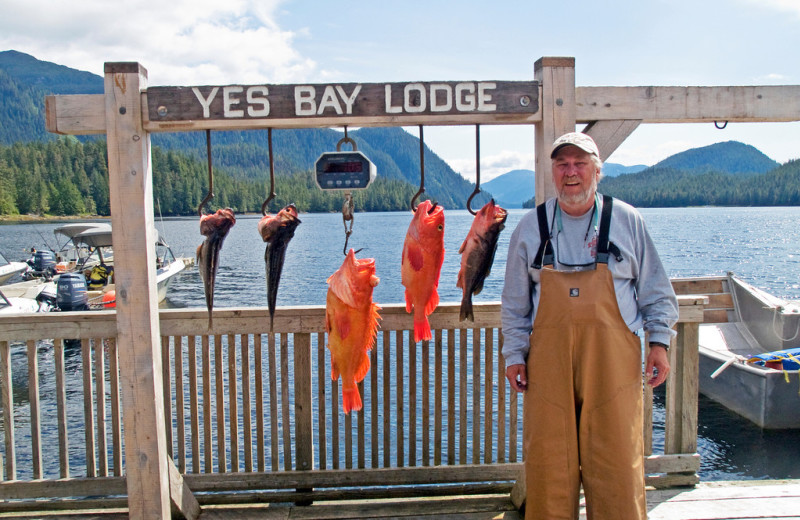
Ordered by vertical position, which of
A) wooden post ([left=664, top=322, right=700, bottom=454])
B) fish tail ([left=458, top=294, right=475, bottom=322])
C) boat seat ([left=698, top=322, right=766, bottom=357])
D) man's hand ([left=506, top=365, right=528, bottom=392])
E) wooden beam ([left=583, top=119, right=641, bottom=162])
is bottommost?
boat seat ([left=698, top=322, right=766, bottom=357])

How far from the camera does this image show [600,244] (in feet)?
7.76

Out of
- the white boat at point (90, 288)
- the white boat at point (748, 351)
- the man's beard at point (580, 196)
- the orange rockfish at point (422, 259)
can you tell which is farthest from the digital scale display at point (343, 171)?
the white boat at point (90, 288)

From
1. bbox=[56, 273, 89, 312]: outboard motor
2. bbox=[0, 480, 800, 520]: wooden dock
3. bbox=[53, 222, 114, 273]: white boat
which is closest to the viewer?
bbox=[0, 480, 800, 520]: wooden dock

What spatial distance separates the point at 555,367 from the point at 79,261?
22.0 meters

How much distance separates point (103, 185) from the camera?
9094cm

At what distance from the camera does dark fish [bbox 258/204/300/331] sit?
2.88 m

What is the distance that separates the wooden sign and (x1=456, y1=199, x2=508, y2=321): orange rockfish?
1.53ft

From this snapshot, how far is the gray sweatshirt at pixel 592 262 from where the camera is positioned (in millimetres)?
2377

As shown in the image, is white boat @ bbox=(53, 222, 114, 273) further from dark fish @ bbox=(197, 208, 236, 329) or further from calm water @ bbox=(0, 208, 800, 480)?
dark fish @ bbox=(197, 208, 236, 329)

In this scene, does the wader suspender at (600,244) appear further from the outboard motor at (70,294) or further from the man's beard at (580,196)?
the outboard motor at (70,294)

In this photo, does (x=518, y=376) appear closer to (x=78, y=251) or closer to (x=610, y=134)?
(x=610, y=134)

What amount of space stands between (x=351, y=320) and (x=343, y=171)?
0.70 m

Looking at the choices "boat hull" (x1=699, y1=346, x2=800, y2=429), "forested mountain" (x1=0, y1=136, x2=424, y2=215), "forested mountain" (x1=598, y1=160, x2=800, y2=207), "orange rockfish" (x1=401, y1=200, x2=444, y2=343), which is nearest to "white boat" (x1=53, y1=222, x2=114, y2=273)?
"boat hull" (x1=699, y1=346, x2=800, y2=429)

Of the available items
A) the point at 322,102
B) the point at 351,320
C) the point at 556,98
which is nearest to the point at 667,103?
the point at 556,98
